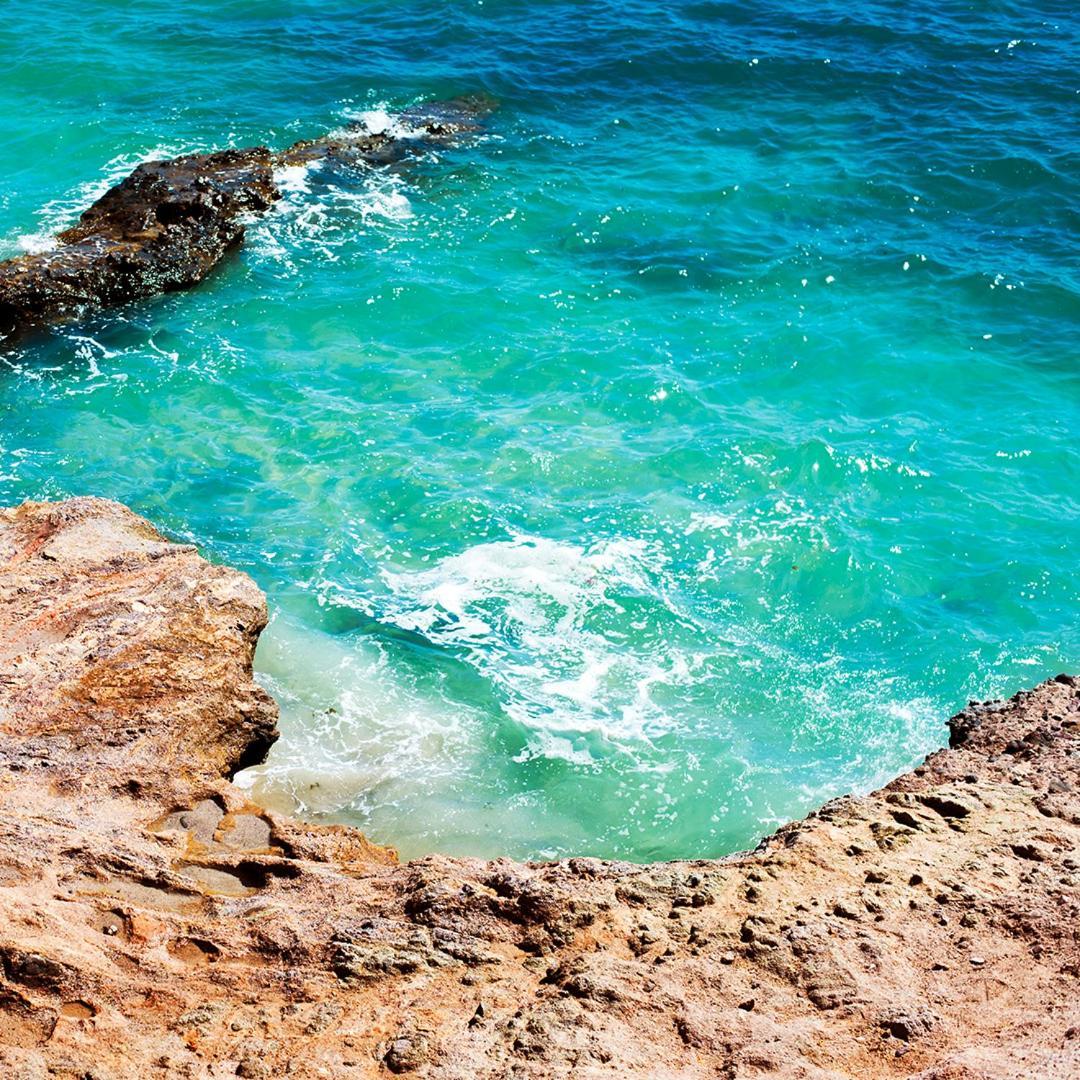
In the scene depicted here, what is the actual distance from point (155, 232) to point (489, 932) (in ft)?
59.2

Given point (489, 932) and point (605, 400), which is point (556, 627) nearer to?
point (605, 400)

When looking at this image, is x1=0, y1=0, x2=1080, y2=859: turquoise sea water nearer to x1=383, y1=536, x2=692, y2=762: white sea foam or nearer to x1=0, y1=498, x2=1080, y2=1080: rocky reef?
x1=383, y1=536, x2=692, y2=762: white sea foam

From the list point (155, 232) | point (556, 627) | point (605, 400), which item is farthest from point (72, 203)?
point (556, 627)

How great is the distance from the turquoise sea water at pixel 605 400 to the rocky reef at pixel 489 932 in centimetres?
290

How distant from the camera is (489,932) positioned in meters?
7.63

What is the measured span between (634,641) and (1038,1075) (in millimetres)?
8968

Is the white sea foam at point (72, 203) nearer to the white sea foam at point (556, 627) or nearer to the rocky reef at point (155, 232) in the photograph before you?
the rocky reef at point (155, 232)

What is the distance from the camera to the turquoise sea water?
Answer: 13.6 meters

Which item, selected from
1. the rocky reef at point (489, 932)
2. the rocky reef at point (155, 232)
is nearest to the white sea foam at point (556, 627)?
the rocky reef at point (489, 932)

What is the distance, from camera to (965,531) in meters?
16.9

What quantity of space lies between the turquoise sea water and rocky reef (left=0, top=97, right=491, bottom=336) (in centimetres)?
58

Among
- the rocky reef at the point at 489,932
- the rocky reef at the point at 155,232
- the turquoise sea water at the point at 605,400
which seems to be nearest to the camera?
the rocky reef at the point at 489,932

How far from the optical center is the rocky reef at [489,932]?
6.55 meters

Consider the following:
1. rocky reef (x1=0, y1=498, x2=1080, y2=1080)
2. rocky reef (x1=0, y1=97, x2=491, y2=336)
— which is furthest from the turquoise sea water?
rocky reef (x1=0, y1=498, x2=1080, y2=1080)
